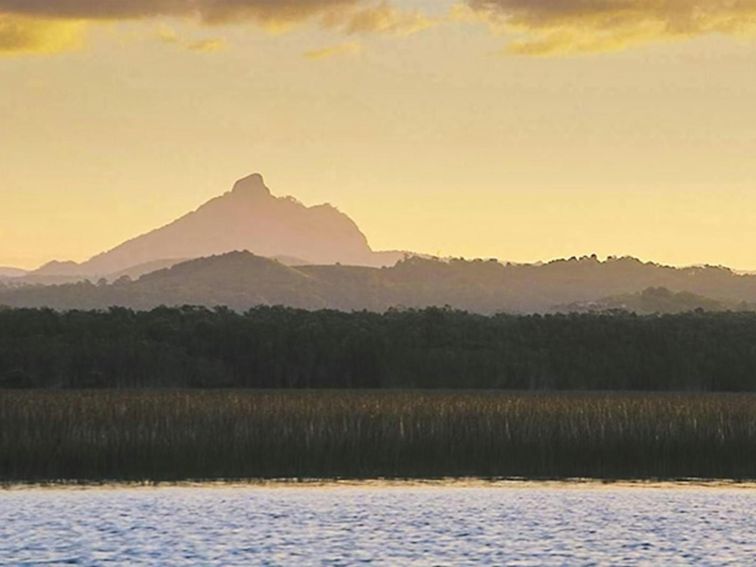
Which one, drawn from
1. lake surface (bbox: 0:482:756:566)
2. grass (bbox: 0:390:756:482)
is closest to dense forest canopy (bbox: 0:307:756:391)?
grass (bbox: 0:390:756:482)

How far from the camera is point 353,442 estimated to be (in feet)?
135

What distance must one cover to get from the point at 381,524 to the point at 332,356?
41748 millimetres

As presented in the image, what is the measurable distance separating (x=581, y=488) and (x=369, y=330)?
40351mm

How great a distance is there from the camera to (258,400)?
153ft

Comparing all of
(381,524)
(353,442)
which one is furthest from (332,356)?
(381,524)

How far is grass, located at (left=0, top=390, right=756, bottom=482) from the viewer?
3928 cm

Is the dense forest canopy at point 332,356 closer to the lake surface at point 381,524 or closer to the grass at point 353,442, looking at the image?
the grass at point 353,442

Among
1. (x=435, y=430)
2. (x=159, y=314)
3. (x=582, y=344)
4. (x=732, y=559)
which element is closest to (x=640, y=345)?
(x=582, y=344)

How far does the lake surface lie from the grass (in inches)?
76.9

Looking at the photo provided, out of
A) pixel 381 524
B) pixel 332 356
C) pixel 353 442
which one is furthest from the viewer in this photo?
pixel 332 356

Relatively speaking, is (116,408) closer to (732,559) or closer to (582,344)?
(732,559)

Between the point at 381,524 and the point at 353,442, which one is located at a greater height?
the point at 353,442

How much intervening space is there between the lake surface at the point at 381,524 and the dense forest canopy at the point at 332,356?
32.1m

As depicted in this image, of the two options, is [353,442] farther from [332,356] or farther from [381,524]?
[332,356]
